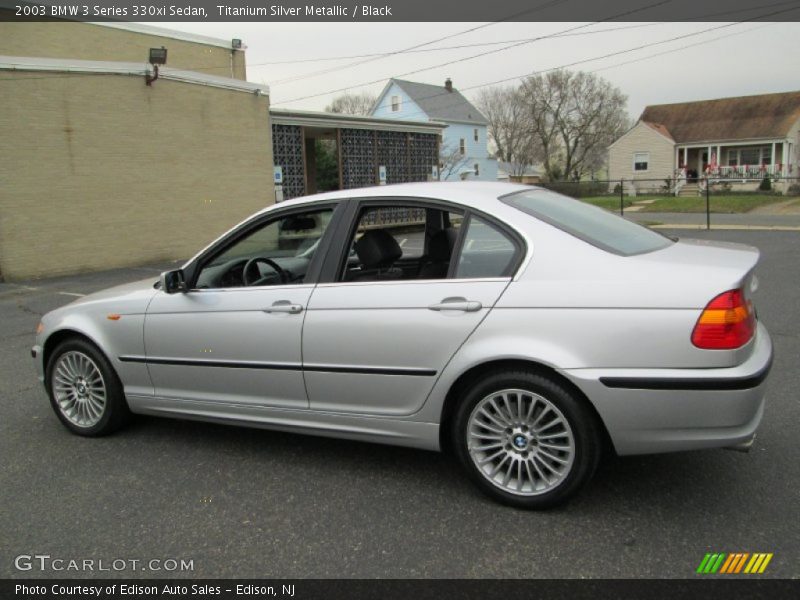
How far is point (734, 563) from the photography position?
278 cm

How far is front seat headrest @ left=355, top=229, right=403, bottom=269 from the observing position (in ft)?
13.4

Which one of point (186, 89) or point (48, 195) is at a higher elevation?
point (186, 89)

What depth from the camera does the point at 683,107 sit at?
148ft

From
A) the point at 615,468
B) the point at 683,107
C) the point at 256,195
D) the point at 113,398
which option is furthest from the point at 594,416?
the point at 683,107

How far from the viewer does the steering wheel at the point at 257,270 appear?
171 inches

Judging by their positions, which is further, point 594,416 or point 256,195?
point 256,195

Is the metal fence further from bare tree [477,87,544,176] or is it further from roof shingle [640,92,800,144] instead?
bare tree [477,87,544,176]

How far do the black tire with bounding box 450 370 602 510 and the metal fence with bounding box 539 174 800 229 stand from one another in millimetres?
18580

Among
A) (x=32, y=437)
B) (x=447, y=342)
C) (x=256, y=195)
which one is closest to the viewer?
(x=447, y=342)

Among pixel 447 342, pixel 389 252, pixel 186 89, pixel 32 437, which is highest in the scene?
pixel 186 89

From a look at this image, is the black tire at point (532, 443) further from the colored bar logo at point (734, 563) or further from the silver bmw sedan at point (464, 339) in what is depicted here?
the colored bar logo at point (734, 563)

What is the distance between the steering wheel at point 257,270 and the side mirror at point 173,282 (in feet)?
1.31

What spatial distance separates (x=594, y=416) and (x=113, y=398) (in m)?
3.13

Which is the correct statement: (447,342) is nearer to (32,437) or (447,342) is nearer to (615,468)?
(615,468)
